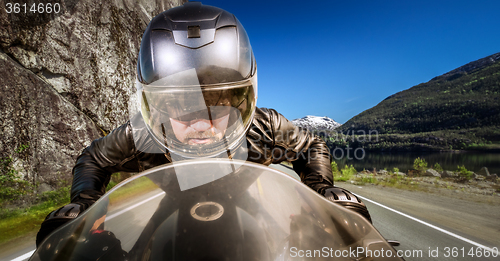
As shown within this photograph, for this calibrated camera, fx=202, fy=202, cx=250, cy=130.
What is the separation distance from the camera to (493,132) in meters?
64.0

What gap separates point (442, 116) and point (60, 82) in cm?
11679

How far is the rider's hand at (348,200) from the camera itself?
3.18 feet

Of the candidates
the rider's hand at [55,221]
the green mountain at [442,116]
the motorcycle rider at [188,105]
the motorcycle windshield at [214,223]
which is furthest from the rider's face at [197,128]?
the green mountain at [442,116]

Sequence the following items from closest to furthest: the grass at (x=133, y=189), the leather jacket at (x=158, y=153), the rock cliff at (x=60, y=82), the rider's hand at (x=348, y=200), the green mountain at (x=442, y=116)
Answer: the grass at (x=133, y=189)
the rider's hand at (x=348, y=200)
the leather jacket at (x=158, y=153)
the rock cliff at (x=60, y=82)
the green mountain at (x=442, y=116)

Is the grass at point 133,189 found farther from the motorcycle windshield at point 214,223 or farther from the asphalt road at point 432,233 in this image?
the asphalt road at point 432,233

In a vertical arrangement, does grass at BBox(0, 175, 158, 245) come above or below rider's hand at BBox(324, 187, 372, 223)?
below

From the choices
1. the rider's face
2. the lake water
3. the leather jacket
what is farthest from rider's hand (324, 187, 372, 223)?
the lake water

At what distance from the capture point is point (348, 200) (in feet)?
3.26

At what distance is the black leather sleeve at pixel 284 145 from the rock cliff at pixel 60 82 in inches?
295

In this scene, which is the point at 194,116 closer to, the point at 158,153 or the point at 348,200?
the point at 158,153

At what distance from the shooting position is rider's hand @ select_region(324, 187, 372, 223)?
971 millimetres

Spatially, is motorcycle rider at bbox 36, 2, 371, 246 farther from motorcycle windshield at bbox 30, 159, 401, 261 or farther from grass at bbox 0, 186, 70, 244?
grass at bbox 0, 186, 70, 244

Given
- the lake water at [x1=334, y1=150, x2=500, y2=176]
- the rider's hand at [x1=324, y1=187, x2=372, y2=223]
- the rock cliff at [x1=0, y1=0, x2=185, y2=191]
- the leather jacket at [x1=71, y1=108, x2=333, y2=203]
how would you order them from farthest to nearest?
1. the lake water at [x1=334, y1=150, x2=500, y2=176]
2. the rock cliff at [x1=0, y1=0, x2=185, y2=191]
3. the leather jacket at [x1=71, y1=108, x2=333, y2=203]
4. the rider's hand at [x1=324, y1=187, x2=372, y2=223]

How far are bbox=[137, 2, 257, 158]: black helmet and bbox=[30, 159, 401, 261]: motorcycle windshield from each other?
52cm
